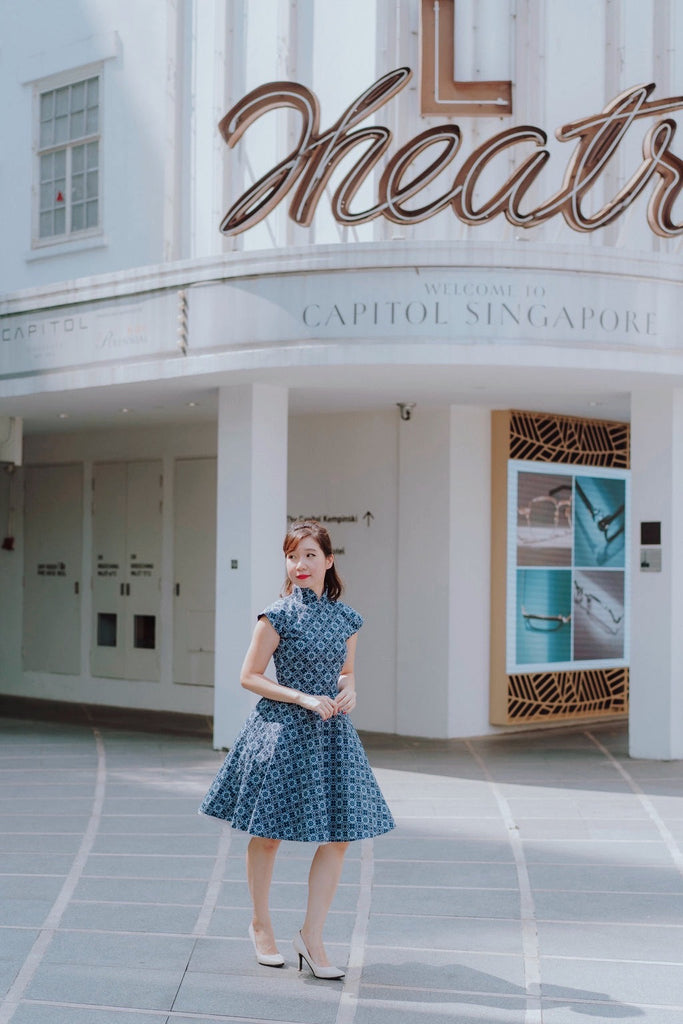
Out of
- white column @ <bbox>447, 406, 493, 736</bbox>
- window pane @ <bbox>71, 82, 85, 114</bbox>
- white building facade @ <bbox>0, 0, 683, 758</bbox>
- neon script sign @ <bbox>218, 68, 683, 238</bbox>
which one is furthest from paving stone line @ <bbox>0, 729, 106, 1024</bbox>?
window pane @ <bbox>71, 82, 85, 114</bbox>

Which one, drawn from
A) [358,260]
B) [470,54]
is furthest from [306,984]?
[470,54]

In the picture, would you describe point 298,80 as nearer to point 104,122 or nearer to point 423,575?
point 104,122

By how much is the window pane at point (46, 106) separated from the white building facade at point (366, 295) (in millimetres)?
45

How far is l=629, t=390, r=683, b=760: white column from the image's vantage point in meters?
11.5

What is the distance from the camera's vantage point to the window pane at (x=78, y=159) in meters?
13.8

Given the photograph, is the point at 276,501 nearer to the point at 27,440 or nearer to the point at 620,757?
the point at 620,757

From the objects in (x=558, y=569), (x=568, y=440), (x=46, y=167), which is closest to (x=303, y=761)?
(x=558, y=569)

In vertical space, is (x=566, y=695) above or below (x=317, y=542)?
below

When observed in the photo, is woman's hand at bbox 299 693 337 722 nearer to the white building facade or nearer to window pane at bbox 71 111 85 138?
the white building facade

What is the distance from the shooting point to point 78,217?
13812mm

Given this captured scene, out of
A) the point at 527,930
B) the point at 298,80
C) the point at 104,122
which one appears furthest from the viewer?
the point at 104,122

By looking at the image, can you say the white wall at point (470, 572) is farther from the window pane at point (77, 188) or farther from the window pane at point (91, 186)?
the window pane at point (77, 188)

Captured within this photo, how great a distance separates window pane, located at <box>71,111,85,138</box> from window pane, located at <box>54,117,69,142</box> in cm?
9

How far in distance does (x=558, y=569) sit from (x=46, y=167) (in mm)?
6572
